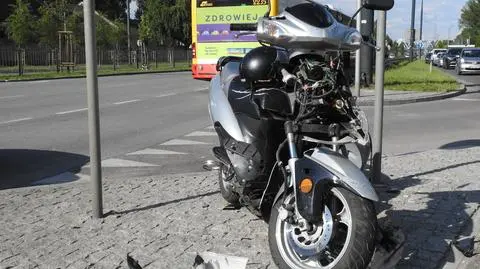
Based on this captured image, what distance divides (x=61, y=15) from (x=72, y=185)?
40.4 m

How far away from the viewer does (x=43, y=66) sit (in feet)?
128

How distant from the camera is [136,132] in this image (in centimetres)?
1083

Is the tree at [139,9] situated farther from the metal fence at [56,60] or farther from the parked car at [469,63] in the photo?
the parked car at [469,63]

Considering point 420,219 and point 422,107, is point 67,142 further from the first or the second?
point 422,107

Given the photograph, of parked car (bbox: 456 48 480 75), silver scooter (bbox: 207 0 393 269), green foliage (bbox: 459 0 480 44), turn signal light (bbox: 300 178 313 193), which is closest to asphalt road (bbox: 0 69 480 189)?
silver scooter (bbox: 207 0 393 269)

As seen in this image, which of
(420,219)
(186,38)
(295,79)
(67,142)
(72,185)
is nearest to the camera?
(295,79)

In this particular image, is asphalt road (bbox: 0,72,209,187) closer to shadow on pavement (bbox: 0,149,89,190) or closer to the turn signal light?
shadow on pavement (bbox: 0,149,89,190)

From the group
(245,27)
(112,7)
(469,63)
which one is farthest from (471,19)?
(245,27)

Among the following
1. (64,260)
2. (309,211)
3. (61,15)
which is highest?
(61,15)

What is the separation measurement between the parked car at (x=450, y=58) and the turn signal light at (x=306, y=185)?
44926 mm

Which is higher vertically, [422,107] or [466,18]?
[466,18]

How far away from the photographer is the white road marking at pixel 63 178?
6.77 m

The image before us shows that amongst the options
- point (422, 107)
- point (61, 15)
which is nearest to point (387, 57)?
point (422, 107)

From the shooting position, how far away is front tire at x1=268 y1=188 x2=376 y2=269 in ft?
11.0
